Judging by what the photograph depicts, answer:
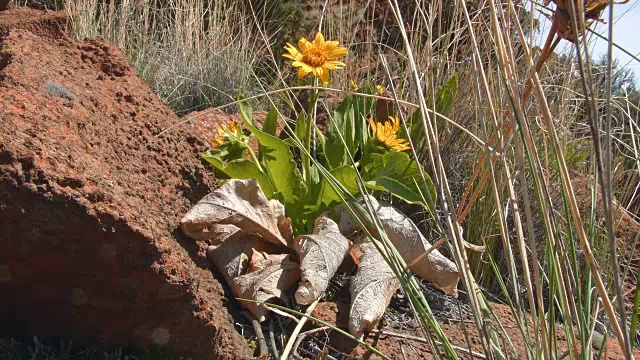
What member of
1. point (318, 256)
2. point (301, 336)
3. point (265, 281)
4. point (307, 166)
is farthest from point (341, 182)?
point (301, 336)

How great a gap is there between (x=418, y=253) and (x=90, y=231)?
0.87 metres

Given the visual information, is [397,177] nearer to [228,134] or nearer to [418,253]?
[418,253]

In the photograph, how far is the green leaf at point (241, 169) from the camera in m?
2.04

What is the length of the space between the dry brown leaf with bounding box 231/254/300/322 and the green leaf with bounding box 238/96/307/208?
235 mm

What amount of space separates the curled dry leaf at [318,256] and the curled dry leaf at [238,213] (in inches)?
3.2

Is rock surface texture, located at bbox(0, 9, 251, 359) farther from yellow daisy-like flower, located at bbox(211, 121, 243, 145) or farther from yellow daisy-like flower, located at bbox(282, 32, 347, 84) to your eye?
yellow daisy-like flower, located at bbox(282, 32, 347, 84)

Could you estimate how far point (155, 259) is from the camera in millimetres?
1495

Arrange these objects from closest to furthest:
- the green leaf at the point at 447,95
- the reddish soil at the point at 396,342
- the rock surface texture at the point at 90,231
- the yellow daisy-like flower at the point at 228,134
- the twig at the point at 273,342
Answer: the rock surface texture at the point at 90,231
the twig at the point at 273,342
the reddish soil at the point at 396,342
the yellow daisy-like flower at the point at 228,134
the green leaf at the point at 447,95

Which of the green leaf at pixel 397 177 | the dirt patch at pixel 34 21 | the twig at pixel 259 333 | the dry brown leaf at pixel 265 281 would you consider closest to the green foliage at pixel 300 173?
the green leaf at pixel 397 177

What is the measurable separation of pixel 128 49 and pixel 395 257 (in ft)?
12.5

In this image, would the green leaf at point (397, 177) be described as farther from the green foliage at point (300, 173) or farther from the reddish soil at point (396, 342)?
the reddish soil at point (396, 342)

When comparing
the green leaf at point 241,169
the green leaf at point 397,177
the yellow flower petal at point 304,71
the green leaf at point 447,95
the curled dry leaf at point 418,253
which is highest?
the yellow flower petal at point 304,71

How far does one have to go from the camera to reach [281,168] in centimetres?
206

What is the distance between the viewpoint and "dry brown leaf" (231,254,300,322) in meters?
1.75
